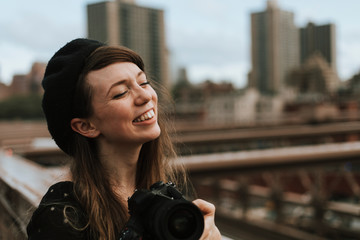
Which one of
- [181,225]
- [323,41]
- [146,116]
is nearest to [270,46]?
[323,41]

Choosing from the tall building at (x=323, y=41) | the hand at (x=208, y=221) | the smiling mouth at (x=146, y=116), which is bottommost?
the hand at (x=208, y=221)

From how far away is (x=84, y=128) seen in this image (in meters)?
1.42

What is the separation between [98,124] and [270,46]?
150159mm

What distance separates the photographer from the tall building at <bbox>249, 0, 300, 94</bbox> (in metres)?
141

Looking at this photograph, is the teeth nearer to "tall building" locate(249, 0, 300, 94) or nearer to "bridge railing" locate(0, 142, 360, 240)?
"bridge railing" locate(0, 142, 360, 240)

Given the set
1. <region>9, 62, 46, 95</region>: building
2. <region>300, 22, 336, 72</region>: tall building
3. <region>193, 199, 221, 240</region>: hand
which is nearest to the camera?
<region>193, 199, 221, 240</region>: hand

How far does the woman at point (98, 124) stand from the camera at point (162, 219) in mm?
140

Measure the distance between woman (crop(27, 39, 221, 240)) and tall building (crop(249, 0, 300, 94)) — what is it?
5542 inches

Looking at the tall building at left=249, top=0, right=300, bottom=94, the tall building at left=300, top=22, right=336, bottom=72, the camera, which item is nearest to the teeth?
the camera

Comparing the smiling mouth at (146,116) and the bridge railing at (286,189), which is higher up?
the smiling mouth at (146,116)

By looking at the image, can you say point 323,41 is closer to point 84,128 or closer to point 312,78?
point 312,78

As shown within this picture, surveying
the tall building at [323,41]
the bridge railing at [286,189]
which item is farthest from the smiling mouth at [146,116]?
the tall building at [323,41]

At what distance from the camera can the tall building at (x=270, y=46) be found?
141125 millimetres

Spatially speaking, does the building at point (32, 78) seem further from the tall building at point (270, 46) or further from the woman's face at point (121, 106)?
the tall building at point (270, 46)
